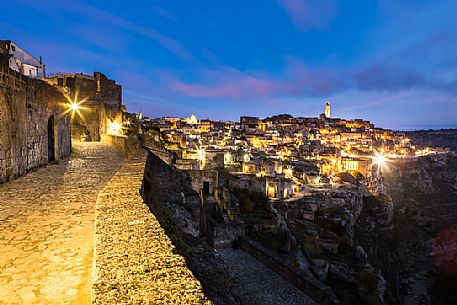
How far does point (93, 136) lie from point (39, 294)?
29.1 m

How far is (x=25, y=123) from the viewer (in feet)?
33.1

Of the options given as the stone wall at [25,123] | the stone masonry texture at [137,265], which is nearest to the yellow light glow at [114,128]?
the stone wall at [25,123]

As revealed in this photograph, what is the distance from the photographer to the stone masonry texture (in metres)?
2.48

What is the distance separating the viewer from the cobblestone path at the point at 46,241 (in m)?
3.40

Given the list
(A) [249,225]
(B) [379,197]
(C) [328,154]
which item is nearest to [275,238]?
(A) [249,225]

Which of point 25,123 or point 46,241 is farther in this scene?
point 25,123

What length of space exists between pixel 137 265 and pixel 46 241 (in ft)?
8.92

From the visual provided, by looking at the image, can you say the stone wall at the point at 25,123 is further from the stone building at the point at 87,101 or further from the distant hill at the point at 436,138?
the distant hill at the point at 436,138

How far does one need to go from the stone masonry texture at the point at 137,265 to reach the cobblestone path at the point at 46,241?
637 mm

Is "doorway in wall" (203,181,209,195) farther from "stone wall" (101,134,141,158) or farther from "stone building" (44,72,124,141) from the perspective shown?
"stone building" (44,72,124,141)

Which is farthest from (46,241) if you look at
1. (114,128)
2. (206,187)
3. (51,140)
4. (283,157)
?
(283,157)

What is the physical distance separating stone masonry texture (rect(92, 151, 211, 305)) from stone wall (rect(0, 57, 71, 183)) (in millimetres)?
6144

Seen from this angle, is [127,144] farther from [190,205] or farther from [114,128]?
[114,128]

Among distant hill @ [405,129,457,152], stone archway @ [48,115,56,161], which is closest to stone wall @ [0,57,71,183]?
stone archway @ [48,115,56,161]
